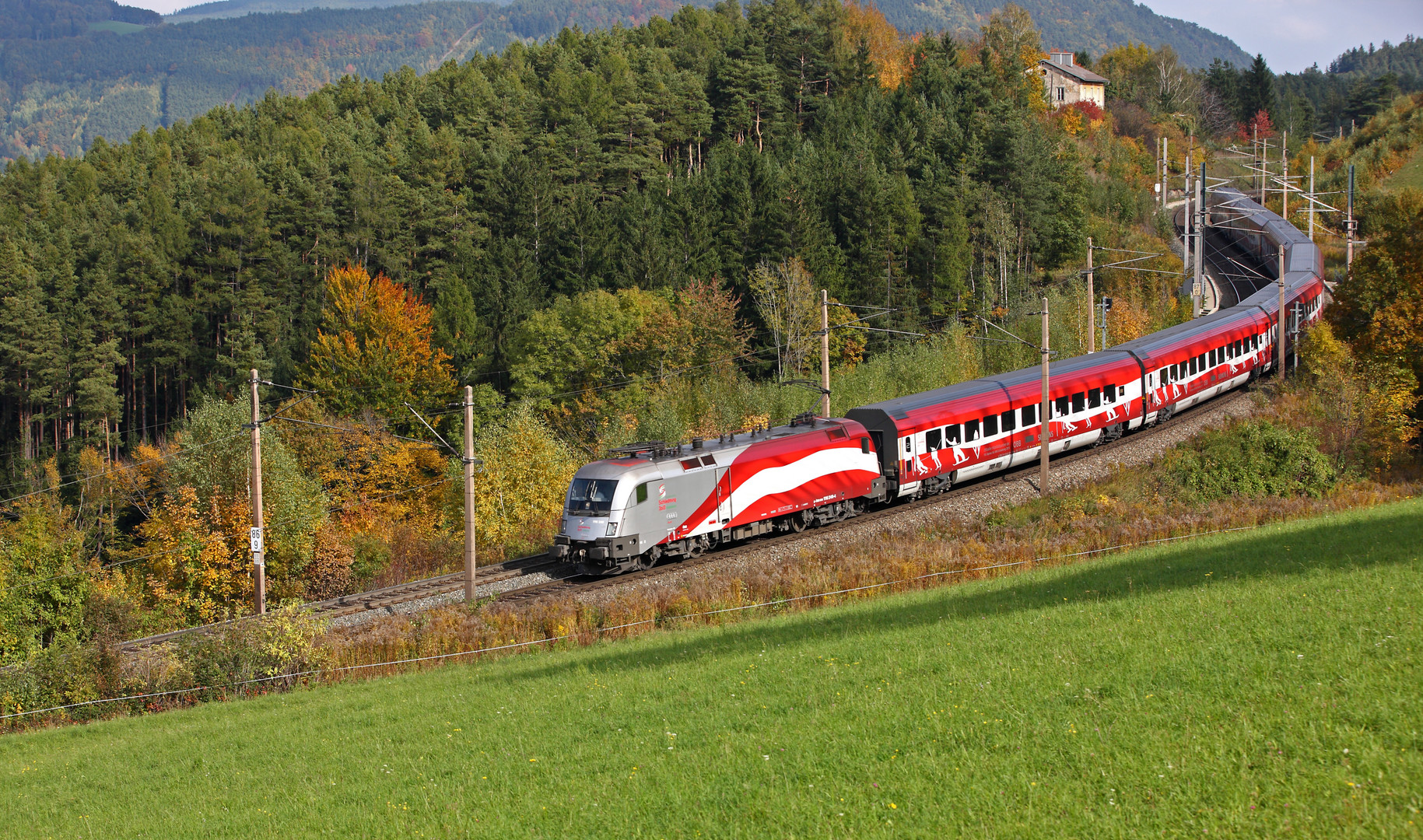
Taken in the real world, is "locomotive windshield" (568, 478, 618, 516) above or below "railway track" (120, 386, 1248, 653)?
above

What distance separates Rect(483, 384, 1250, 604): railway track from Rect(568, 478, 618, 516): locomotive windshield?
1916 millimetres

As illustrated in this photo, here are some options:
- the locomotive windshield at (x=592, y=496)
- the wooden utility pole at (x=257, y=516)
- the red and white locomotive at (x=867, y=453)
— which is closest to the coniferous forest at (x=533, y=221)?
the red and white locomotive at (x=867, y=453)

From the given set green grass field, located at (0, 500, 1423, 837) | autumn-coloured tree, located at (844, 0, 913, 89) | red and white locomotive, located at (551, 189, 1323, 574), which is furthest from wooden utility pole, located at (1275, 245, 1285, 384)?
autumn-coloured tree, located at (844, 0, 913, 89)

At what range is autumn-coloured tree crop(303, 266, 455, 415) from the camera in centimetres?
6688

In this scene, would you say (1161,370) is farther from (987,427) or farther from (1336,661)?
(1336,661)

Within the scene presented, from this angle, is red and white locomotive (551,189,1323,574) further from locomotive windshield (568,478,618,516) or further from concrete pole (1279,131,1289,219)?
concrete pole (1279,131,1289,219)

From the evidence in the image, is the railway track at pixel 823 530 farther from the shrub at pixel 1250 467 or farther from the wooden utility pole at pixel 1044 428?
the shrub at pixel 1250 467

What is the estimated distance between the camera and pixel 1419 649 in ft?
34.4

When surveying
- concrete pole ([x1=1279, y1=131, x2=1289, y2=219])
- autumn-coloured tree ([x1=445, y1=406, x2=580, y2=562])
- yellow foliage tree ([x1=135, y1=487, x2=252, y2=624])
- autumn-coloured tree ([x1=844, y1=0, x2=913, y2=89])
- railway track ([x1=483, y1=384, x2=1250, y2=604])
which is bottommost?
yellow foliage tree ([x1=135, y1=487, x2=252, y2=624])

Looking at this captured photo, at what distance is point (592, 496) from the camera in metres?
27.5

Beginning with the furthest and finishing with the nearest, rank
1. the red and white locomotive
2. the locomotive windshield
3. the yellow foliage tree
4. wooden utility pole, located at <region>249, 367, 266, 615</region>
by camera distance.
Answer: the yellow foliage tree, wooden utility pole, located at <region>249, 367, 266, 615</region>, the red and white locomotive, the locomotive windshield

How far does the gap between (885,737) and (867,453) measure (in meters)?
22.0

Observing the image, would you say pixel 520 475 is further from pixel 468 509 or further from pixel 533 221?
pixel 533 221

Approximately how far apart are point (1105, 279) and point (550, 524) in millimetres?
51600
